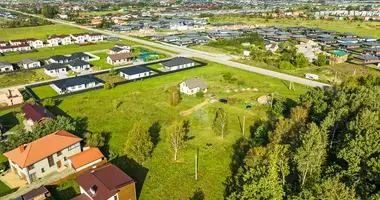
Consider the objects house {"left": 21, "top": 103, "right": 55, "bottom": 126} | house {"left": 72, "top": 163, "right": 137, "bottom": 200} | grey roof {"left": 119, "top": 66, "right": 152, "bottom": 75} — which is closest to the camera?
house {"left": 72, "top": 163, "right": 137, "bottom": 200}

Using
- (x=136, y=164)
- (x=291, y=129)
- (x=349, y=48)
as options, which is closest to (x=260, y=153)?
(x=291, y=129)

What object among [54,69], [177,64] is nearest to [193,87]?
[177,64]

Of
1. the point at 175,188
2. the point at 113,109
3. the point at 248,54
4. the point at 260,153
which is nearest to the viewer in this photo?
the point at 260,153

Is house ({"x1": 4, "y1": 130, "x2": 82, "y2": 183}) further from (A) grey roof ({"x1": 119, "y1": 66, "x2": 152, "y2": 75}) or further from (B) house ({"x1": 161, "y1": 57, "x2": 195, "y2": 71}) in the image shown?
(B) house ({"x1": 161, "y1": 57, "x2": 195, "y2": 71})

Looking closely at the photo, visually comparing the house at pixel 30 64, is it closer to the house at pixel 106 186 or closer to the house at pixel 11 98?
the house at pixel 11 98

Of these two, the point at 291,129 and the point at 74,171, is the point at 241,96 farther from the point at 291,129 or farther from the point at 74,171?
the point at 74,171

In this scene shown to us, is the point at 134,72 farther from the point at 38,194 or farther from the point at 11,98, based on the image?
the point at 38,194

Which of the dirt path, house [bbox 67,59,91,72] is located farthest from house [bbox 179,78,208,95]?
house [bbox 67,59,91,72]
